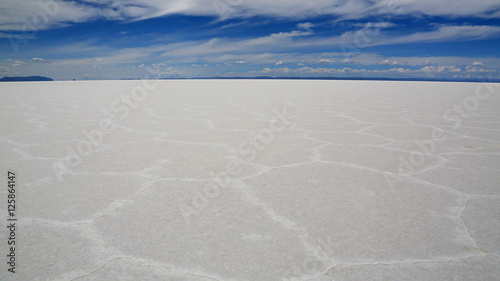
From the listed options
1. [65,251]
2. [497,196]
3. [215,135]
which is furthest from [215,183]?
[497,196]

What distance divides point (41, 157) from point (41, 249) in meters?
1.23

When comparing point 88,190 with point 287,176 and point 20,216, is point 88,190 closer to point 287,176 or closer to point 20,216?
point 20,216

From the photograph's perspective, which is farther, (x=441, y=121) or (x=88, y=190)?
(x=441, y=121)

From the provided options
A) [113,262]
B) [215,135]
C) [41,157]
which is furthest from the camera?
[215,135]

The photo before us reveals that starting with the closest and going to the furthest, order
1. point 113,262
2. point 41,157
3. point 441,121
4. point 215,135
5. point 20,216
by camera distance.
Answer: point 113,262, point 20,216, point 41,157, point 215,135, point 441,121

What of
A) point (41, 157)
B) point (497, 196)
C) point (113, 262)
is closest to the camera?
point (113, 262)

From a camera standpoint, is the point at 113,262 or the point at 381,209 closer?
the point at 113,262

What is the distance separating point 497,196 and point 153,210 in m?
1.57

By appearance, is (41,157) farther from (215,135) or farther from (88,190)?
(215,135)

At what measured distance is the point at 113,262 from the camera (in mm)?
853

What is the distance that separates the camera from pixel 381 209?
1202 millimetres

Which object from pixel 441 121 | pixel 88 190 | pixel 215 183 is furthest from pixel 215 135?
pixel 441 121

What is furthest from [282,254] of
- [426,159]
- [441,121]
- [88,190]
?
[441,121]

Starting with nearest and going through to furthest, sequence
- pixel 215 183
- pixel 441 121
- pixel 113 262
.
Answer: pixel 113 262 < pixel 215 183 < pixel 441 121
